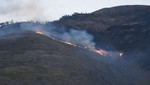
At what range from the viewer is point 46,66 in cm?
6894

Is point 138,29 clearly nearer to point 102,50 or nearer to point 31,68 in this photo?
point 102,50

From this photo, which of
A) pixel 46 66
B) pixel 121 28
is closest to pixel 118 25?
pixel 121 28

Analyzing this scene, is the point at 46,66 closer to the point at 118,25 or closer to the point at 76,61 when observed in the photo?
the point at 76,61

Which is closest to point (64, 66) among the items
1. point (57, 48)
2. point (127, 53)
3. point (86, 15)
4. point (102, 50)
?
point (57, 48)

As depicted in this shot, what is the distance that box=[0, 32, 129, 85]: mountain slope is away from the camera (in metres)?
58.0

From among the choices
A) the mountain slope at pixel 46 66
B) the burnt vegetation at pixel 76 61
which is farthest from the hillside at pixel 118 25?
the mountain slope at pixel 46 66

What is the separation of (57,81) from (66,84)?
8.58 feet

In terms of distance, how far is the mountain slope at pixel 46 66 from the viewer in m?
58.0

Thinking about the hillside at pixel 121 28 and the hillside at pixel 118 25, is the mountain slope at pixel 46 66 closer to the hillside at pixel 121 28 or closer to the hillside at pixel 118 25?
the hillside at pixel 121 28

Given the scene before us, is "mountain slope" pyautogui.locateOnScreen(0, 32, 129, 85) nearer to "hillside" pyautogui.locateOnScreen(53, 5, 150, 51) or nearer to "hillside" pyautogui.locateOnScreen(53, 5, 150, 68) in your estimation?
"hillside" pyautogui.locateOnScreen(53, 5, 150, 68)

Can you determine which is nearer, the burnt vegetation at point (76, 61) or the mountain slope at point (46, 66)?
the mountain slope at point (46, 66)

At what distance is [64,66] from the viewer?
2817 inches

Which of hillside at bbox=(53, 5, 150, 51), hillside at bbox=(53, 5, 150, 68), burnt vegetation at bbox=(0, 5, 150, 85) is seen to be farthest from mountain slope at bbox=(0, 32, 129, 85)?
hillside at bbox=(53, 5, 150, 51)

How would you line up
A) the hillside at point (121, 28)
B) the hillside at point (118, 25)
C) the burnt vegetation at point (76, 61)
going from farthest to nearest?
the hillside at point (118, 25) < the hillside at point (121, 28) < the burnt vegetation at point (76, 61)
